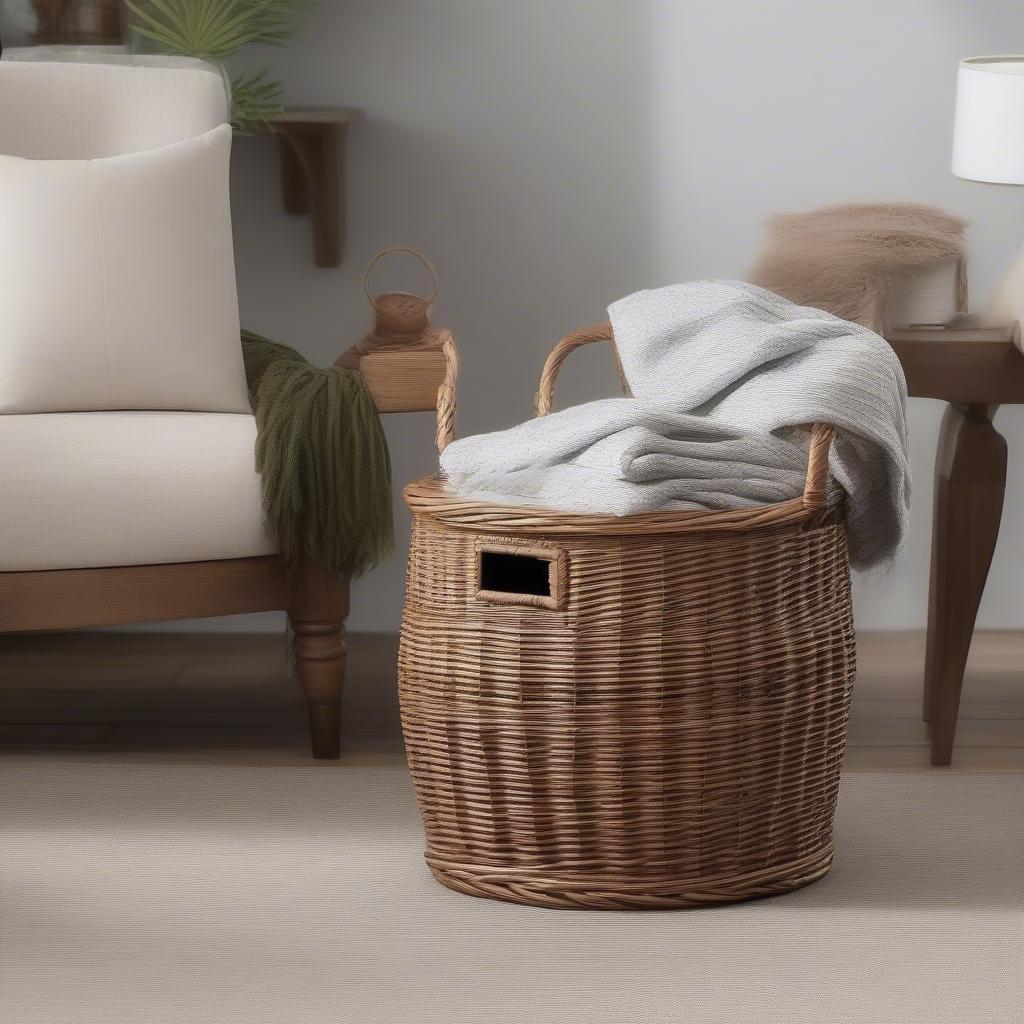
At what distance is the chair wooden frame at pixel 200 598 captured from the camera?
1.68 metres

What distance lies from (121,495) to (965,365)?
3.19ft

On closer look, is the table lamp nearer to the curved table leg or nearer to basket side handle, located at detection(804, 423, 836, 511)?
the curved table leg

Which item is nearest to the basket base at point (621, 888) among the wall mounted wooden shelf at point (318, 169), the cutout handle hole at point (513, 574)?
the cutout handle hole at point (513, 574)

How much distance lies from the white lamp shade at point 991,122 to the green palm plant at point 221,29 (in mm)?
1047

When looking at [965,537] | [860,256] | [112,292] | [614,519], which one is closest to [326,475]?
[112,292]

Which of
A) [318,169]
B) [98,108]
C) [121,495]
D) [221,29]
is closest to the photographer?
[121,495]

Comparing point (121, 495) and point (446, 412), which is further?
point (121, 495)

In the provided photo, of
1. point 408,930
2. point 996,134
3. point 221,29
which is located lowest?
point 408,930

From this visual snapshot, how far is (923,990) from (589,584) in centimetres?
42

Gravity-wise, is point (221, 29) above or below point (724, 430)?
above

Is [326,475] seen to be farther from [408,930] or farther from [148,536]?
[408,930]

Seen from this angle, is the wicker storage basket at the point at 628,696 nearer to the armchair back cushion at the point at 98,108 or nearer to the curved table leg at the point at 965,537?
the curved table leg at the point at 965,537

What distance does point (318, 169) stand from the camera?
→ 238 cm

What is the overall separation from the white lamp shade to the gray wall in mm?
577
